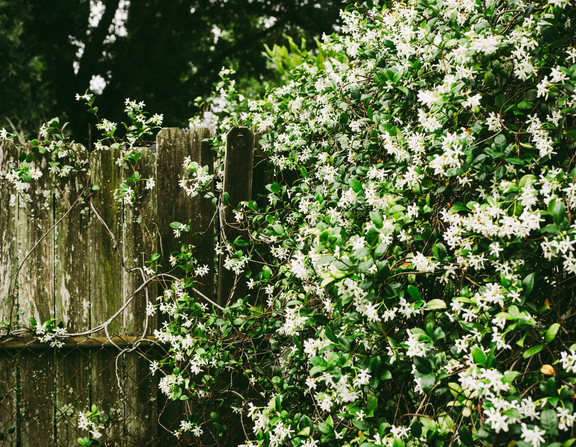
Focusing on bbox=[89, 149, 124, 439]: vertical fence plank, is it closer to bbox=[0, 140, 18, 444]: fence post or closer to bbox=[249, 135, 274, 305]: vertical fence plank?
bbox=[0, 140, 18, 444]: fence post

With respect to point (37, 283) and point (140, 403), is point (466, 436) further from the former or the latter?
point (37, 283)

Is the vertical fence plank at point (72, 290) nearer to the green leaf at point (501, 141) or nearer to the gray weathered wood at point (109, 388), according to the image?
the gray weathered wood at point (109, 388)

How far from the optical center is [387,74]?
4.87ft

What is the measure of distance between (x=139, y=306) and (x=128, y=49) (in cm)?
724

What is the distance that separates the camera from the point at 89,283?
198cm

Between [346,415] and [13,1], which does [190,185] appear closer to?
[346,415]

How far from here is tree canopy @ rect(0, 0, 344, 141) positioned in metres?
5.84

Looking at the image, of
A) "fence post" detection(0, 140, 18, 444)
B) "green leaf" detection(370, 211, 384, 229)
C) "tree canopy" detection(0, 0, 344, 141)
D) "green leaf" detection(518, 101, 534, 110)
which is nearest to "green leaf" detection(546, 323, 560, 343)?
"green leaf" detection(370, 211, 384, 229)

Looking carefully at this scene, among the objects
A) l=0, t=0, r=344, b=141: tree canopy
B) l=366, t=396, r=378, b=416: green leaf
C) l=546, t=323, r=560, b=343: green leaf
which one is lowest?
l=366, t=396, r=378, b=416: green leaf

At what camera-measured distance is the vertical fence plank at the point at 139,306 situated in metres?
1.97

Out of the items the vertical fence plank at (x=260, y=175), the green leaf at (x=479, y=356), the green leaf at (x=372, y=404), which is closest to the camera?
the green leaf at (x=479, y=356)

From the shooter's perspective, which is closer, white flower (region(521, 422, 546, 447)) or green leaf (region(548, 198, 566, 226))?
white flower (region(521, 422, 546, 447))

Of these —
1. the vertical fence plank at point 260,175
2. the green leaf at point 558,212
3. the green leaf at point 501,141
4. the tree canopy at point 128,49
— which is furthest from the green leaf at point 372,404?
the tree canopy at point 128,49

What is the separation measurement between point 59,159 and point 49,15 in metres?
5.86
